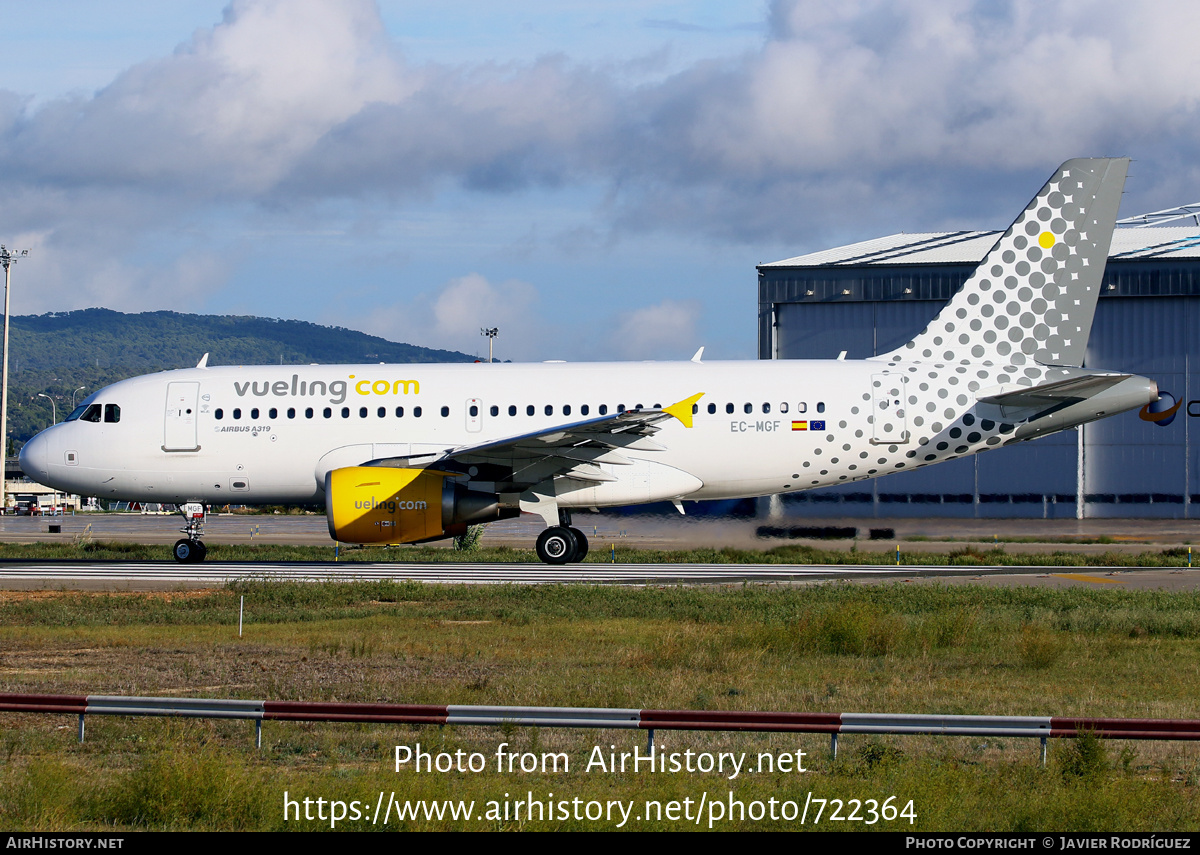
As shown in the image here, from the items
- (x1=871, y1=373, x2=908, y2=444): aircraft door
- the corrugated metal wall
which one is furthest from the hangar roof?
(x1=871, y1=373, x2=908, y2=444): aircraft door

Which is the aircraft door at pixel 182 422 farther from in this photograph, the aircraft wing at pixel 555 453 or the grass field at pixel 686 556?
the aircraft wing at pixel 555 453

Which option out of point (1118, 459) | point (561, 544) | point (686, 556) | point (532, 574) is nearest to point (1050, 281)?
point (686, 556)

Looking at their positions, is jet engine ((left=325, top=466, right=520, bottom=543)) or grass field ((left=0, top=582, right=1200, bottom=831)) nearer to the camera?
grass field ((left=0, top=582, right=1200, bottom=831))

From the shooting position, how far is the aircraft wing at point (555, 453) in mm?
22828

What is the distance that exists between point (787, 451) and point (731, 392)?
170cm

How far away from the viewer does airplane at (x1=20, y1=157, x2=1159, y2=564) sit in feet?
78.6

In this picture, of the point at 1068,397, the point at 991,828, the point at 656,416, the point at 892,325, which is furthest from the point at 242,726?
the point at 892,325

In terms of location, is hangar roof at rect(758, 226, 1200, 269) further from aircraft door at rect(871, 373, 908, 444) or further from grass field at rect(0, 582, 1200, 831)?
grass field at rect(0, 582, 1200, 831)

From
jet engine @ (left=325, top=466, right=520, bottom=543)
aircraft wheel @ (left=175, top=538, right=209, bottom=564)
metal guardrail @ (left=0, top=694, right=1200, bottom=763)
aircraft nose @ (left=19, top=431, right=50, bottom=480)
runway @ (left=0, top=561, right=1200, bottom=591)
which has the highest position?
aircraft nose @ (left=19, top=431, right=50, bottom=480)

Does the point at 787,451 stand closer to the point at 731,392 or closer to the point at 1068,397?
the point at 731,392

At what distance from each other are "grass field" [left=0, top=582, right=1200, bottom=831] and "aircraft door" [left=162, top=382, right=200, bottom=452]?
20.1ft

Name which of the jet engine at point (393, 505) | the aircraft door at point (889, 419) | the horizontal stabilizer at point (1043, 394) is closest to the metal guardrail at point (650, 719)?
the jet engine at point (393, 505)

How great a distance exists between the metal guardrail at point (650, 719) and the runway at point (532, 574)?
12933 mm

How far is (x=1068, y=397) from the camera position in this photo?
77.2 feet
